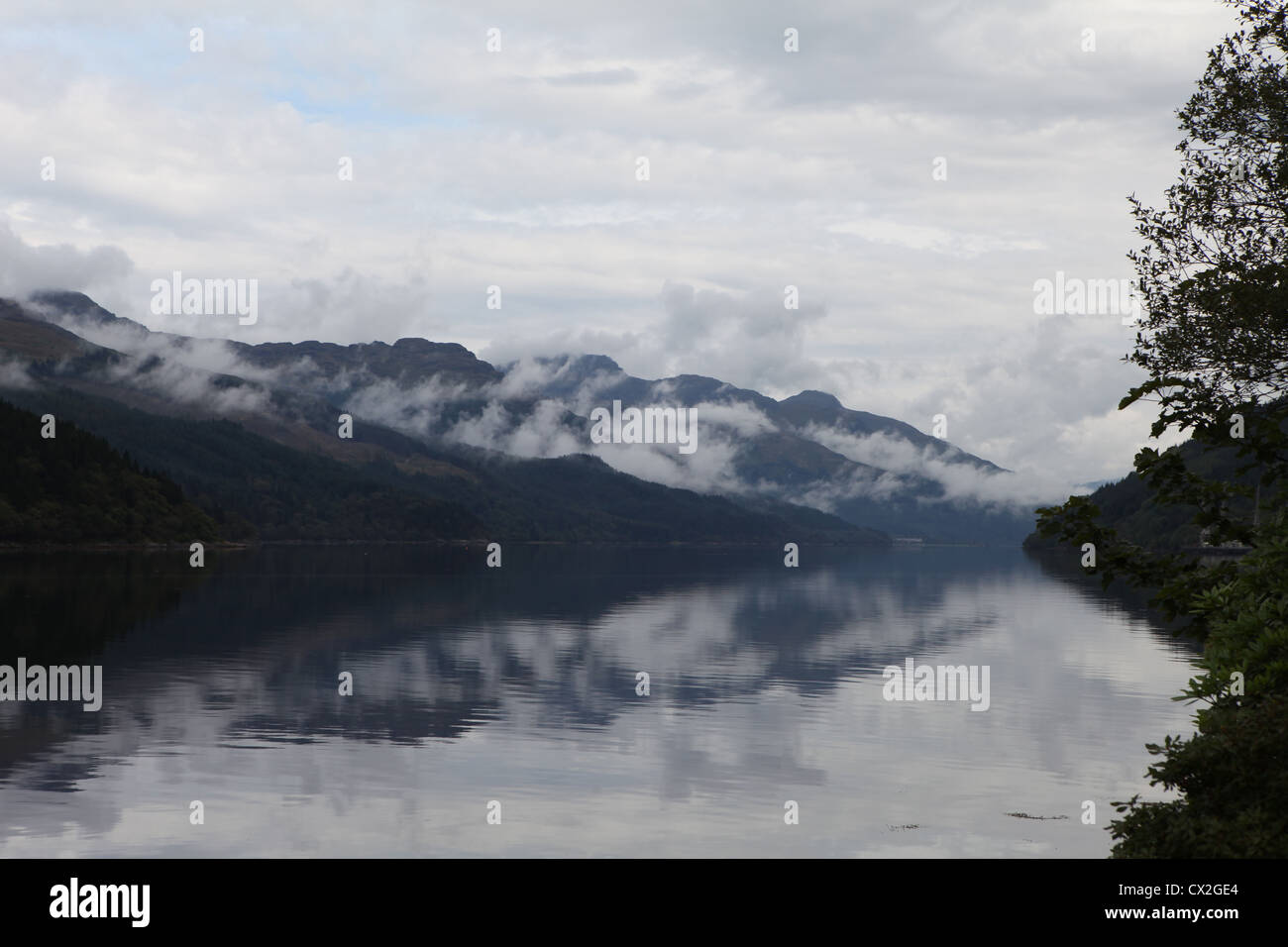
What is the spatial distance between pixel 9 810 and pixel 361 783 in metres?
10.5

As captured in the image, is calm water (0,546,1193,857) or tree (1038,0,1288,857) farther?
calm water (0,546,1193,857)

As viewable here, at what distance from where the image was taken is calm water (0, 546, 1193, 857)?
114 feet

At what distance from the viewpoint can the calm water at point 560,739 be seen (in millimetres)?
34656

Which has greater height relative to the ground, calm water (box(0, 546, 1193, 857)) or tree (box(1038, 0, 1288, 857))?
tree (box(1038, 0, 1288, 857))

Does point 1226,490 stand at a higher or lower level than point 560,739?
higher

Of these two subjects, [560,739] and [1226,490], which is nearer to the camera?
[1226,490]

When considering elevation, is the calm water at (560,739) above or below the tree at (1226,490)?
below

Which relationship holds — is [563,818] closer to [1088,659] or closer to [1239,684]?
[1239,684]

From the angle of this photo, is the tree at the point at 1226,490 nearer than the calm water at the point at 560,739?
Yes

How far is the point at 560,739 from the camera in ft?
169

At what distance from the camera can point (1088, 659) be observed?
283 feet
